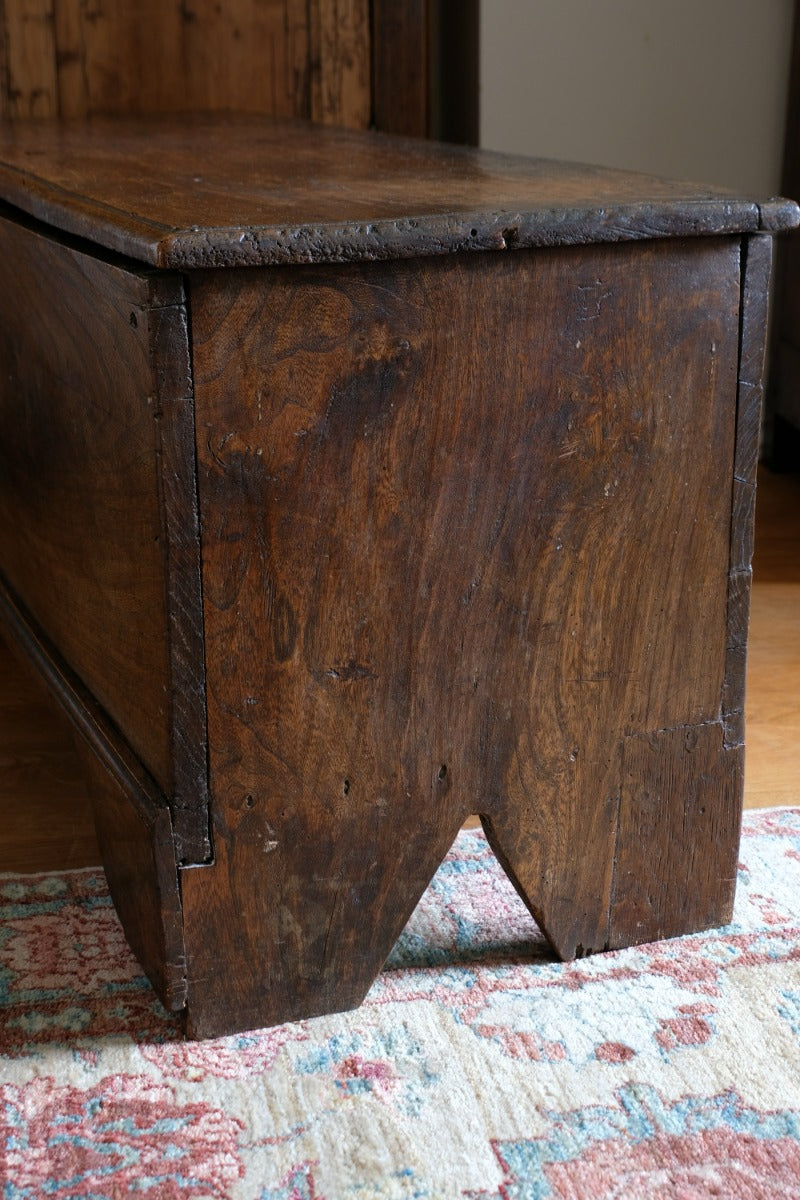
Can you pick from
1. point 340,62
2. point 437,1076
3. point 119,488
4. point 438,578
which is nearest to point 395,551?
point 438,578

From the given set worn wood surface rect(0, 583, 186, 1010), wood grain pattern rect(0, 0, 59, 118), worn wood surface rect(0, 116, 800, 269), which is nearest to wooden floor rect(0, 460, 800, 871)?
worn wood surface rect(0, 583, 186, 1010)

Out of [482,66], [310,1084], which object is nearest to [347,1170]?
[310,1084]

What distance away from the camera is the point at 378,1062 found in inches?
44.6

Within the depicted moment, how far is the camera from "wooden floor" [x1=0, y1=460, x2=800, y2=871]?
1529 mm

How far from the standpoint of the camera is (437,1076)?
3.66 ft

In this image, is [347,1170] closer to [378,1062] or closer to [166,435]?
[378,1062]

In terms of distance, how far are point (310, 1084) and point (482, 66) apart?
197 cm

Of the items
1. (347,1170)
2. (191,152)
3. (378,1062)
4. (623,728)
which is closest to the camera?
(347,1170)

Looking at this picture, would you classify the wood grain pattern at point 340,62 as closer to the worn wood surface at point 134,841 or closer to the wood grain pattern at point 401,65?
the wood grain pattern at point 401,65

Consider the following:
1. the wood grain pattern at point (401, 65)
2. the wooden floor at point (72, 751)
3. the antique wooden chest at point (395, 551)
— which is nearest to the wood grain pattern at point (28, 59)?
the wood grain pattern at point (401, 65)

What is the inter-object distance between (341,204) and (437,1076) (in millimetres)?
680

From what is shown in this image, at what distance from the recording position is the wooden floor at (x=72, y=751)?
1.53 metres

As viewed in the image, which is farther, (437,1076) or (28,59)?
(28,59)

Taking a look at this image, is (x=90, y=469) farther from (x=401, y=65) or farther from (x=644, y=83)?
(x=644, y=83)
